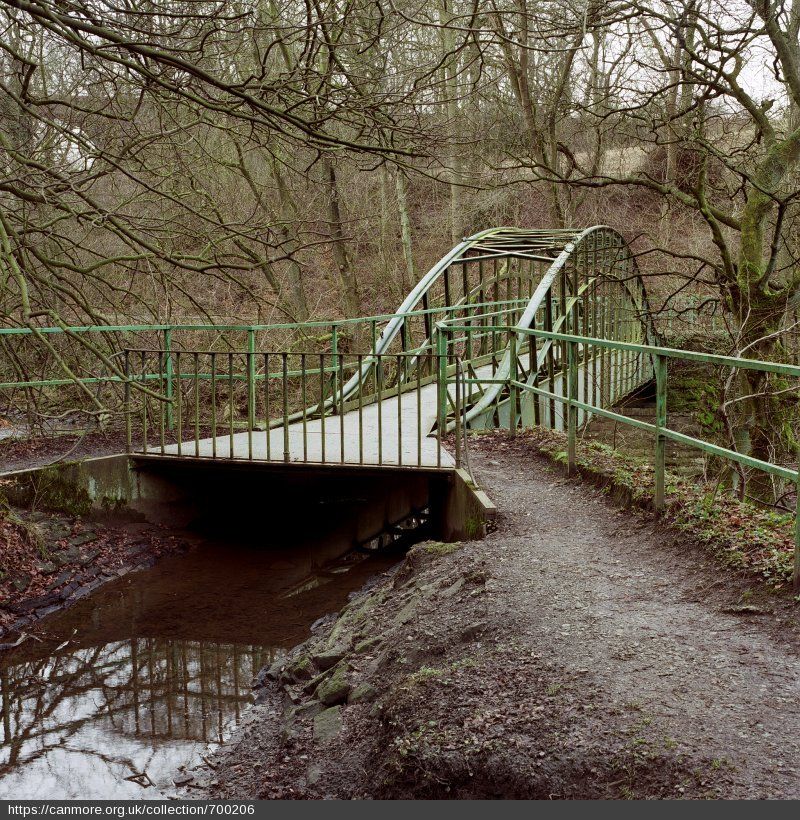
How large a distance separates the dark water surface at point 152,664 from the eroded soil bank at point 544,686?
41 cm

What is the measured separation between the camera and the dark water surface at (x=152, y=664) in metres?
5.27

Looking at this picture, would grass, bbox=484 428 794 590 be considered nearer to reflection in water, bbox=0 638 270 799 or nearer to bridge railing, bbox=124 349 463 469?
bridge railing, bbox=124 349 463 469

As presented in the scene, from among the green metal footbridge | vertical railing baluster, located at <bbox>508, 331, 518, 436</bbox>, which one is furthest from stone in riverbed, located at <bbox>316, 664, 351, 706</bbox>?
vertical railing baluster, located at <bbox>508, 331, 518, 436</bbox>

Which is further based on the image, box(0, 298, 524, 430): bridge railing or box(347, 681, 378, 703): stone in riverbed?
box(0, 298, 524, 430): bridge railing

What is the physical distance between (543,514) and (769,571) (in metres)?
2.32

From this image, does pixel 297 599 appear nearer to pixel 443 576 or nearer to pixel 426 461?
pixel 426 461

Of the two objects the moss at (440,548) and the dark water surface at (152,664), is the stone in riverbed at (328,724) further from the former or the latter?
the moss at (440,548)

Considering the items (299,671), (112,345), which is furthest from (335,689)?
(112,345)

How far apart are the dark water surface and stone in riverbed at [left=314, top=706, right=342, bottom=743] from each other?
89 centimetres

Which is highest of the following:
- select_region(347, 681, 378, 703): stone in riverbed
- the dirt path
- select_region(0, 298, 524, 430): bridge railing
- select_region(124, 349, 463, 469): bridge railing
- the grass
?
select_region(0, 298, 524, 430): bridge railing

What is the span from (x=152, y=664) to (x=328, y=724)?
2.48m

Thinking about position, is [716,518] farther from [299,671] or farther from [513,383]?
[513,383]

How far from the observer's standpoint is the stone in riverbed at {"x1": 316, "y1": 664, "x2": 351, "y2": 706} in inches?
203

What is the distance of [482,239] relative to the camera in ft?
53.3
